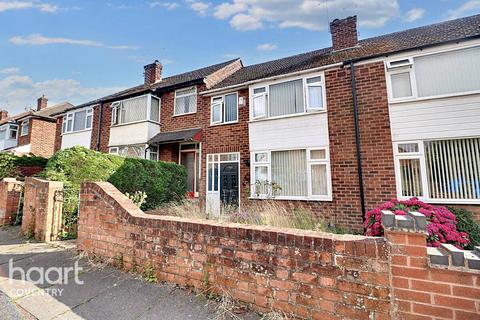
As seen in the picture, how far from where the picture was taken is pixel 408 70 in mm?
→ 7516

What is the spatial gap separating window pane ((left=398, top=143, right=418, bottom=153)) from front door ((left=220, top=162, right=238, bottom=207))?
602 cm

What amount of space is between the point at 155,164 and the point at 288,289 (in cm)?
786

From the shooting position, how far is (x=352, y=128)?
806 centimetres

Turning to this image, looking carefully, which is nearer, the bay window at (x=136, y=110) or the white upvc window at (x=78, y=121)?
the bay window at (x=136, y=110)

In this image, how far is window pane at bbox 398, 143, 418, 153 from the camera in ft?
23.7

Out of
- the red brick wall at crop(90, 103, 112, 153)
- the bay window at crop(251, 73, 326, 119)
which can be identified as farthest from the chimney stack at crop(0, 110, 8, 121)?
the bay window at crop(251, 73, 326, 119)

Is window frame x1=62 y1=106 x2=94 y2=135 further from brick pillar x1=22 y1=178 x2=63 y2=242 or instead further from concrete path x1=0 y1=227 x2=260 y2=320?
concrete path x1=0 y1=227 x2=260 y2=320

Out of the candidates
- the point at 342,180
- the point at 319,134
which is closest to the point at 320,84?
the point at 319,134

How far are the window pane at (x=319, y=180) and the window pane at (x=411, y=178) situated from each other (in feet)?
7.50

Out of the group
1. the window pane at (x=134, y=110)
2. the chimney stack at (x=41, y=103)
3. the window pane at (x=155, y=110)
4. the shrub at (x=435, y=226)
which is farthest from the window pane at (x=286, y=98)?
the chimney stack at (x=41, y=103)

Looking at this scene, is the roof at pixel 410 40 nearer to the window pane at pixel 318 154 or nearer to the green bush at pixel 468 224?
the window pane at pixel 318 154

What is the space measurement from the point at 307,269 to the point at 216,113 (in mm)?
9780

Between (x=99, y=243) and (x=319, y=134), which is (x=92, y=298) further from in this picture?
(x=319, y=134)

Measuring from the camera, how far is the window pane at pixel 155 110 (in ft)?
42.9
